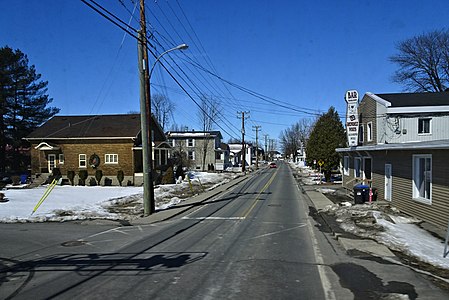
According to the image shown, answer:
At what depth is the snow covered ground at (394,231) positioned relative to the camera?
9.10 m

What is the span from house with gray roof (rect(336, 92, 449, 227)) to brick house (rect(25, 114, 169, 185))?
19730 mm

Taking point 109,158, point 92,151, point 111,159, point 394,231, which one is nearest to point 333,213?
point 394,231

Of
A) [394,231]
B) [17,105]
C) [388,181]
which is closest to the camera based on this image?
[394,231]

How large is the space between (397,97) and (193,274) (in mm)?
26292

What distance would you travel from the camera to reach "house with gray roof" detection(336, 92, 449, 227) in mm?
12820

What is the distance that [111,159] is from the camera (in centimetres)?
3656

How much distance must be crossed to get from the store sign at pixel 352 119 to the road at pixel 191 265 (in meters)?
14.7

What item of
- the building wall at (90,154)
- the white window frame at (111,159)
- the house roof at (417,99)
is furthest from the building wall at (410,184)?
the white window frame at (111,159)

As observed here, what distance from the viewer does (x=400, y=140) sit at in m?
25.8

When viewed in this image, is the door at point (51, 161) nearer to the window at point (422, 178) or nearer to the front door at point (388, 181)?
the front door at point (388, 181)

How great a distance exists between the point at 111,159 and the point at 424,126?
2710cm

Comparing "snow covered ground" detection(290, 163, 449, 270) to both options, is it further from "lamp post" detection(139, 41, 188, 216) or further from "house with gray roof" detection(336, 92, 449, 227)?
"lamp post" detection(139, 41, 188, 216)

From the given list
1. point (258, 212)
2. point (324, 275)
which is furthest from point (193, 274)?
point (258, 212)

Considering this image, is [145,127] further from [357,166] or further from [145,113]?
[357,166]
